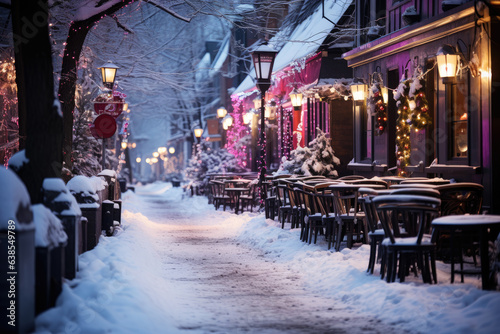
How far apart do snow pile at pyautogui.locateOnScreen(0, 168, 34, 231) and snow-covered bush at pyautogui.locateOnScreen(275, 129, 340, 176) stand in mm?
13019

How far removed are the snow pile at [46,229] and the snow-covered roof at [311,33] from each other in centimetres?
1432

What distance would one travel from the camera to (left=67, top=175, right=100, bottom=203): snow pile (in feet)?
36.6

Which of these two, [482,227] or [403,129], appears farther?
[403,129]

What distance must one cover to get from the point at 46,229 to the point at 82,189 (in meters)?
4.49

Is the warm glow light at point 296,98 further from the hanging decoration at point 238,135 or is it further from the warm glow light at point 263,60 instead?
the hanging decoration at point 238,135

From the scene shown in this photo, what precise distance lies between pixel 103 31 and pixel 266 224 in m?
8.08

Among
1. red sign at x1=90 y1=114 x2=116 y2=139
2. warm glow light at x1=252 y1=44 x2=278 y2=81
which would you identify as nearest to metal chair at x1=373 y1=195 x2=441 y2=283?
red sign at x1=90 y1=114 x2=116 y2=139

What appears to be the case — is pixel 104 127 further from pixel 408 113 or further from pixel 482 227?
pixel 482 227

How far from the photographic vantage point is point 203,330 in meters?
7.11

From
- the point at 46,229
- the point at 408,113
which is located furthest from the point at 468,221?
the point at 408,113

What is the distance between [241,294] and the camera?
30.2 feet

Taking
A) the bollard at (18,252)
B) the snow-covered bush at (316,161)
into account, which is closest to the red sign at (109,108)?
the snow-covered bush at (316,161)

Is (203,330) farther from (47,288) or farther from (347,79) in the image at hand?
(347,79)

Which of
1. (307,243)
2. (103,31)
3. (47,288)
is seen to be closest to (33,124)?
(47,288)
